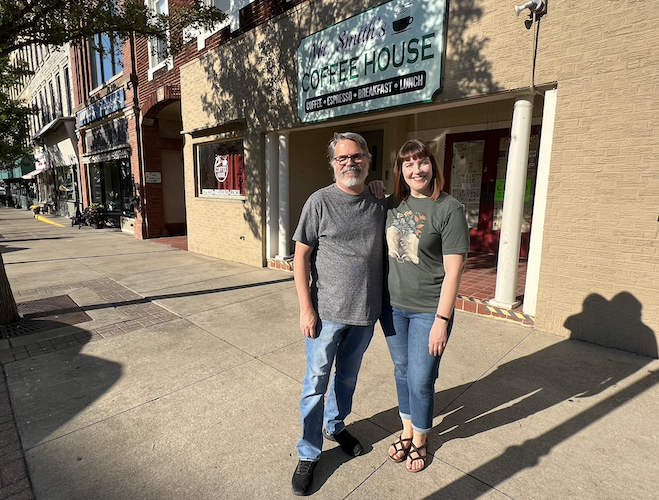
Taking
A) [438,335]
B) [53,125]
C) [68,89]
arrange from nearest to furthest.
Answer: [438,335]
[68,89]
[53,125]

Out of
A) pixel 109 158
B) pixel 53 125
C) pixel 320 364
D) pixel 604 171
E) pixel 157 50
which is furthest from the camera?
pixel 53 125

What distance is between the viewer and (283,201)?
7.65m

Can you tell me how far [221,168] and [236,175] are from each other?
64 cm

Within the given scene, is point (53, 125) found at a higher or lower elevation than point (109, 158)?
higher

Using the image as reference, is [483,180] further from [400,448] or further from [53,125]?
[53,125]

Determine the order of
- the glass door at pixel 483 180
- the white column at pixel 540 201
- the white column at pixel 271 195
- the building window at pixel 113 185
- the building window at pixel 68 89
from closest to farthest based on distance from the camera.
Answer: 1. the white column at pixel 540 201
2. the glass door at pixel 483 180
3. the white column at pixel 271 195
4. the building window at pixel 113 185
5. the building window at pixel 68 89

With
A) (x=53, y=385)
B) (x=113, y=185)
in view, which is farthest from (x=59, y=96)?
(x=53, y=385)

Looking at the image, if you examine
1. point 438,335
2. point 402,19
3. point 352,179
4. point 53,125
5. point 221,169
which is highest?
point 53,125

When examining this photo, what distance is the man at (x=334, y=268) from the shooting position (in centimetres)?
210

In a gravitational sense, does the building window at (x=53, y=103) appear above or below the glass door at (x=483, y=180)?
above

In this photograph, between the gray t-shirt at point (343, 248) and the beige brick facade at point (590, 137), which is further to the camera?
the beige brick facade at point (590, 137)

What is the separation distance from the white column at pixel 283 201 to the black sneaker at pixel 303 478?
5.70m

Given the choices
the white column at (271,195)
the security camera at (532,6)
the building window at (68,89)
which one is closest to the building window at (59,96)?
the building window at (68,89)

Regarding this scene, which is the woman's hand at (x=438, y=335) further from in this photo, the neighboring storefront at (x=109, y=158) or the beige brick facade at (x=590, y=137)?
the neighboring storefront at (x=109, y=158)
